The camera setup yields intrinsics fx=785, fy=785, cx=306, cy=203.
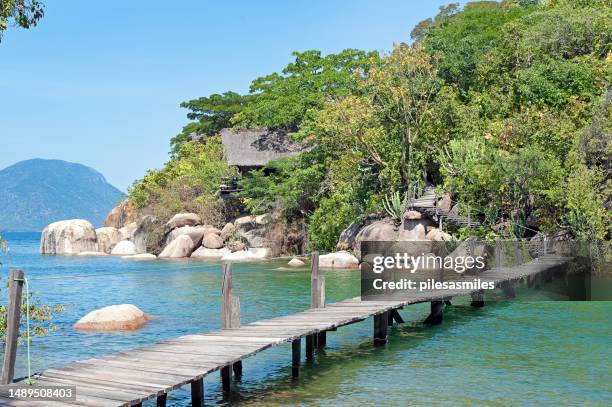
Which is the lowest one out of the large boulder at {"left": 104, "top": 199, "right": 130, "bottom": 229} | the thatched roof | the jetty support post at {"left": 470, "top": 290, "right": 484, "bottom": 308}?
the jetty support post at {"left": 470, "top": 290, "right": 484, "bottom": 308}

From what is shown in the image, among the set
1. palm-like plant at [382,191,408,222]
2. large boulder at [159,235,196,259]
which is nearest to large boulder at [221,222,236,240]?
large boulder at [159,235,196,259]

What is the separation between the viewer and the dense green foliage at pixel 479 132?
2712 cm

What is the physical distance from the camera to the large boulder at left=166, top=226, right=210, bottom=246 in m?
46.7

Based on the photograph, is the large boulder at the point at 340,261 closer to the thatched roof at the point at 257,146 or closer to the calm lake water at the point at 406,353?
the calm lake water at the point at 406,353

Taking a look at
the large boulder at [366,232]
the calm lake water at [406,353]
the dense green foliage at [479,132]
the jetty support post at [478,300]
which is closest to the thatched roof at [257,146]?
the dense green foliage at [479,132]

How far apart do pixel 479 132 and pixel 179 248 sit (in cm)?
2046

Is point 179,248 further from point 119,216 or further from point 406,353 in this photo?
point 406,353

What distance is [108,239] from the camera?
188 feet

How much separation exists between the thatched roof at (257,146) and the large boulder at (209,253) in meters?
6.18

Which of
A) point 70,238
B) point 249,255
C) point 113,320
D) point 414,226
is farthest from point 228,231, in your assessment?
point 113,320

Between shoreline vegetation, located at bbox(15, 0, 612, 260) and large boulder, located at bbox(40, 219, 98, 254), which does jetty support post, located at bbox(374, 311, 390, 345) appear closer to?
shoreline vegetation, located at bbox(15, 0, 612, 260)

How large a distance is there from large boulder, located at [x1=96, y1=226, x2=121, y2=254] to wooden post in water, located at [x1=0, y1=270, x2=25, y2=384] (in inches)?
1900
